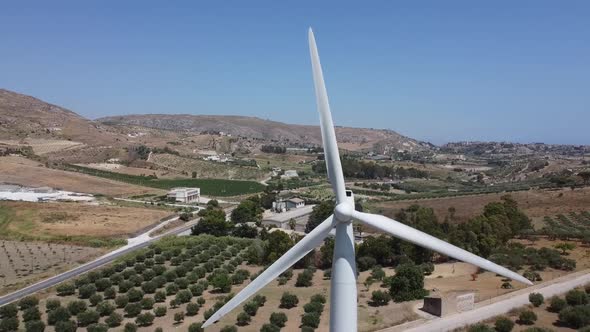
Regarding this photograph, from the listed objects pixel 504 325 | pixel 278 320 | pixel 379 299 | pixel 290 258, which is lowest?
pixel 278 320

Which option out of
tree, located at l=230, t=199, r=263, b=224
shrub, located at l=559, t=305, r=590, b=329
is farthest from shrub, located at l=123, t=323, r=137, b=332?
tree, located at l=230, t=199, r=263, b=224

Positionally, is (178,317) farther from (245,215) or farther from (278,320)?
(245,215)

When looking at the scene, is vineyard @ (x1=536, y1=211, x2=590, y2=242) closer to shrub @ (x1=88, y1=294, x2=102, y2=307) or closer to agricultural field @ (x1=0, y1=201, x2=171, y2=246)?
shrub @ (x1=88, y1=294, x2=102, y2=307)

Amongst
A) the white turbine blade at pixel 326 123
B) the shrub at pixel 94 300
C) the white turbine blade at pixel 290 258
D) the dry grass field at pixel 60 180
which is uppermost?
the white turbine blade at pixel 326 123

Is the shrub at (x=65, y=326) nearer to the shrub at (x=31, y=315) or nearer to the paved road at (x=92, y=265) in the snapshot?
the shrub at (x=31, y=315)

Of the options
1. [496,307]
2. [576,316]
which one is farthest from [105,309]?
[576,316]

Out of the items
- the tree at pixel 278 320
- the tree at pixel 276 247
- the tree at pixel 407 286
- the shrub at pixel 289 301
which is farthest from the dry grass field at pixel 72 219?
the tree at pixel 407 286
